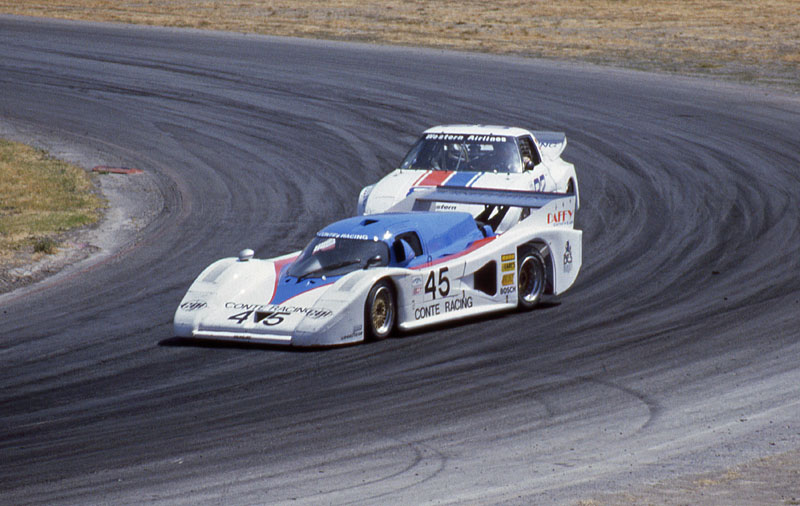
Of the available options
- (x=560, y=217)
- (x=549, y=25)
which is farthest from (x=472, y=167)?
(x=549, y=25)

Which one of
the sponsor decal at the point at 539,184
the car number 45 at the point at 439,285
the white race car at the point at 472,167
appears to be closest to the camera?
the car number 45 at the point at 439,285

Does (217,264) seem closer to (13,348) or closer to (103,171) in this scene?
(13,348)

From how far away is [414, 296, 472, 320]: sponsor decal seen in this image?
1320cm

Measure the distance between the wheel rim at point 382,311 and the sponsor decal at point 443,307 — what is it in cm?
36

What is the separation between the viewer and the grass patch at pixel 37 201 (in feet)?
59.2

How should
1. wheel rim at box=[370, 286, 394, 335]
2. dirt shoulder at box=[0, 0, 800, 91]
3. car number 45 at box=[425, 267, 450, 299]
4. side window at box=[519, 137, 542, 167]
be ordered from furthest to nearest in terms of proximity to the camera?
dirt shoulder at box=[0, 0, 800, 91] < side window at box=[519, 137, 542, 167] < car number 45 at box=[425, 267, 450, 299] < wheel rim at box=[370, 286, 394, 335]

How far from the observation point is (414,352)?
488 inches

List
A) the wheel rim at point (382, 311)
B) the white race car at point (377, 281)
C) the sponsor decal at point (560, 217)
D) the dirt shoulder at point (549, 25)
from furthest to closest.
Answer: the dirt shoulder at point (549, 25) < the sponsor decal at point (560, 217) < the wheel rim at point (382, 311) < the white race car at point (377, 281)

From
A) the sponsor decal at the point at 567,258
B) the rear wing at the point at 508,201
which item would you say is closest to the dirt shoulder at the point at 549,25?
the rear wing at the point at 508,201

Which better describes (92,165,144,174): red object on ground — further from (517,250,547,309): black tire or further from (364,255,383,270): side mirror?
(364,255,383,270): side mirror

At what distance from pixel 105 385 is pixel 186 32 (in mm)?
31842

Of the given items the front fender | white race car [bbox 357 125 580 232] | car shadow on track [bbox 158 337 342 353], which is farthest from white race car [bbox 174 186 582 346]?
white race car [bbox 357 125 580 232]

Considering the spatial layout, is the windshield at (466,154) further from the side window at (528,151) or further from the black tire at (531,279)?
the black tire at (531,279)

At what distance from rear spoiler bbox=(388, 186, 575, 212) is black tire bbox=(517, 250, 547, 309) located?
3.15ft
